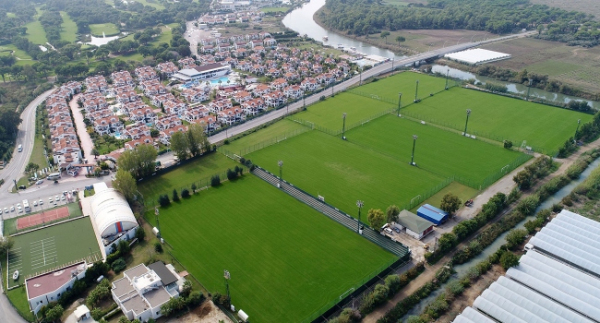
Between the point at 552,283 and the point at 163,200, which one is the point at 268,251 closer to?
the point at 163,200

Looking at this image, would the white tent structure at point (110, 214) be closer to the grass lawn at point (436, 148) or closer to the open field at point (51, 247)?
the open field at point (51, 247)

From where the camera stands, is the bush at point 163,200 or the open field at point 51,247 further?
the bush at point 163,200

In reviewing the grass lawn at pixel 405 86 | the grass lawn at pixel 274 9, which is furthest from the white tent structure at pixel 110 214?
the grass lawn at pixel 274 9

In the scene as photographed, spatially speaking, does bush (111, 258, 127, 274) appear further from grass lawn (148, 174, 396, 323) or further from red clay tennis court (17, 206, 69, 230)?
red clay tennis court (17, 206, 69, 230)

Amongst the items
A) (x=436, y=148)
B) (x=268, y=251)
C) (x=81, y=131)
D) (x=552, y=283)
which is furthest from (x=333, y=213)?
(x=81, y=131)

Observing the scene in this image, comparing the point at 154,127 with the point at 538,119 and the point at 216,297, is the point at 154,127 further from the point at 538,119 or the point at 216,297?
the point at 538,119

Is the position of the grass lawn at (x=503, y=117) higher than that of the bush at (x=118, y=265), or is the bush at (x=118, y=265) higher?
the grass lawn at (x=503, y=117)
